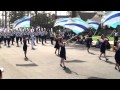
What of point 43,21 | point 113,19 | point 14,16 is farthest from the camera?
point 14,16

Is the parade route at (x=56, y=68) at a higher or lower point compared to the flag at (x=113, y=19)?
lower

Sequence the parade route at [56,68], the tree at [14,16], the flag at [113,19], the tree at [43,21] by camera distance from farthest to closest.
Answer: the tree at [14,16], the tree at [43,21], the flag at [113,19], the parade route at [56,68]

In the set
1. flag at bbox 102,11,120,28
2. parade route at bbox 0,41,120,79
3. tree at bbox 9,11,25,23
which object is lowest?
parade route at bbox 0,41,120,79

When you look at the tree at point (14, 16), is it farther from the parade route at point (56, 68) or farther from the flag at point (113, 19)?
the flag at point (113, 19)

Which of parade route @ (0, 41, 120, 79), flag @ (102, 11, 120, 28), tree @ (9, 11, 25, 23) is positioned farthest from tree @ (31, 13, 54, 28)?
flag @ (102, 11, 120, 28)

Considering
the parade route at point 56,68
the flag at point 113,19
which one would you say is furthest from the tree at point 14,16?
the flag at point 113,19

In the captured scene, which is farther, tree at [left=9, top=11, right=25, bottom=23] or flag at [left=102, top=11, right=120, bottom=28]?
tree at [left=9, top=11, right=25, bottom=23]

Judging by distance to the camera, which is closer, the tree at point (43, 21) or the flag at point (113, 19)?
the flag at point (113, 19)

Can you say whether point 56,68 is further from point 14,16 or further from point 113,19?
point 14,16

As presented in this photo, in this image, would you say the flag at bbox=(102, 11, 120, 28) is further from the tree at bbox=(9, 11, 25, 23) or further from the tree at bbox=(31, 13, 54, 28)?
the tree at bbox=(9, 11, 25, 23)

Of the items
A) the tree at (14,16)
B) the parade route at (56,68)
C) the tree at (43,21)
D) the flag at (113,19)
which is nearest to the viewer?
the parade route at (56,68)

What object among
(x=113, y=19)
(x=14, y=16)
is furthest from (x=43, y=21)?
(x=113, y=19)
